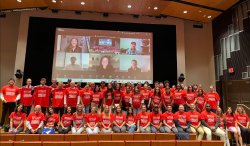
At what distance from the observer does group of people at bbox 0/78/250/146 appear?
6.47m

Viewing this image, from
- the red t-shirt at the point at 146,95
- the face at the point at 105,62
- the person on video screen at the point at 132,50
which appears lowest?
the red t-shirt at the point at 146,95

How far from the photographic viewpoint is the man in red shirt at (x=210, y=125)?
6.42 meters

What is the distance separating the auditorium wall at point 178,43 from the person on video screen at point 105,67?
7.14ft

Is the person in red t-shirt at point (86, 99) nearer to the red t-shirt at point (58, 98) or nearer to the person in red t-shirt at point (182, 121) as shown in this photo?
the red t-shirt at point (58, 98)

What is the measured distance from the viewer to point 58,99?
7273 millimetres

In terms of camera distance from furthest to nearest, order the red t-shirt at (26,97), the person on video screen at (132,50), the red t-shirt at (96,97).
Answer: the person on video screen at (132,50), the red t-shirt at (96,97), the red t-shirt at (26,97)

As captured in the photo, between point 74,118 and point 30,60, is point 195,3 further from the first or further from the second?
point 30,60

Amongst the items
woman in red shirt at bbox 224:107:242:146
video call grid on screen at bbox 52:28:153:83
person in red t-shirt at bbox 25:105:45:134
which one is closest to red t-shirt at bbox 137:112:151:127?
woman in red shirt at bbox 224:107:242:146

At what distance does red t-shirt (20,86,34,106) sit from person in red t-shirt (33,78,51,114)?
167 millimetres

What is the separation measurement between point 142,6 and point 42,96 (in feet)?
20.3

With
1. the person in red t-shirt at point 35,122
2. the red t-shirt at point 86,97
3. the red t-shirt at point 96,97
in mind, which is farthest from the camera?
the red t-shirt at point 96,97

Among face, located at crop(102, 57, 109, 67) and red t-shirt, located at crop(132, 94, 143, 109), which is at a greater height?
face, located at crop(102, 57, 109, 67)

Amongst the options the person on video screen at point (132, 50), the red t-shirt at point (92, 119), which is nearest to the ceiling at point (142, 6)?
the person on video screen at point (132, 50)

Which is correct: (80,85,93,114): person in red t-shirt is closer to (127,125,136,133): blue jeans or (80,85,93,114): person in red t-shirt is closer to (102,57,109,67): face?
(127,125,136,133): blue jeans
